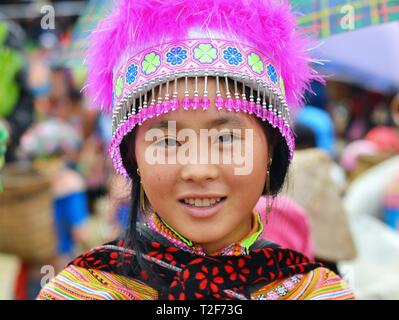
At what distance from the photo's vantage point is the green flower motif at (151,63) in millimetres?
1473

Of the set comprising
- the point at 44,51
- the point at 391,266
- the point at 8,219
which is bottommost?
the point at 391,266

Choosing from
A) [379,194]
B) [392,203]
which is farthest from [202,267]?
[379,194]

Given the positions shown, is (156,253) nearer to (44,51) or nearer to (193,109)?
(193,109)

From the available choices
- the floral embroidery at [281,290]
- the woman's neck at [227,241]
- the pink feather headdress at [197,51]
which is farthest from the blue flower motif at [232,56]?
the floral embroidery at [281,290]

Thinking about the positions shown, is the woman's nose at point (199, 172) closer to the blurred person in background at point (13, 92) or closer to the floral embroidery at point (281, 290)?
the floral embroidery at point (281, 290)

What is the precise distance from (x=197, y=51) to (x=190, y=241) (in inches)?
17.6

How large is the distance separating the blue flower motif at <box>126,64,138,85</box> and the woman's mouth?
31 centimetres

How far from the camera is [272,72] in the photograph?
154 centimetres

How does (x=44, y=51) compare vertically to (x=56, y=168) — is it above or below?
above

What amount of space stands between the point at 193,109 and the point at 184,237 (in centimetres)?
32

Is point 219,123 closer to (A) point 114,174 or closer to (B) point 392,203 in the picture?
(A) point 114,174

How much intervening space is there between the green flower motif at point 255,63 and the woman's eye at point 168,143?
0.26 m
